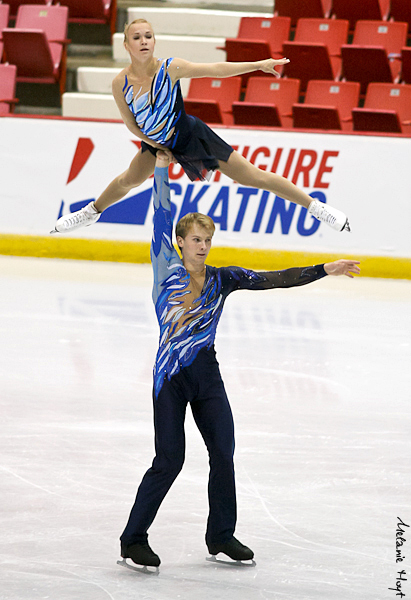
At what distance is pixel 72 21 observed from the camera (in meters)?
13.5

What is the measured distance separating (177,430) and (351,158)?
23.4 ft

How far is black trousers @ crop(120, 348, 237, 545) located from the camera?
11.5ft

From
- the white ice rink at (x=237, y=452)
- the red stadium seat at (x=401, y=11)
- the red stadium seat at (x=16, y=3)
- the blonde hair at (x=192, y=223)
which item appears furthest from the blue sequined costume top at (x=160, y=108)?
the red stadium seat at (x=16, y=3)

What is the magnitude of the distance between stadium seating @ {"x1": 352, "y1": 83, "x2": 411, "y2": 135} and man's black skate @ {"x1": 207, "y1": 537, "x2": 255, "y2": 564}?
7.64 meters

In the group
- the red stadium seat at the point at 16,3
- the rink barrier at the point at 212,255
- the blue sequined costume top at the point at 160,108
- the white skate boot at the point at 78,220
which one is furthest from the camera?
the red stadium seat at the point at 16,3

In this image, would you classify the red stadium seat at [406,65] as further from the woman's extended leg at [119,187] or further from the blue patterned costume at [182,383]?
the blue patterned costume at [182,383]

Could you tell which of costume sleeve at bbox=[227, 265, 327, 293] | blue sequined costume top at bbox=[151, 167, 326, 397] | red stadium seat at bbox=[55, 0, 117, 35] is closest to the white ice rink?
blue sequined costume top at bbox=[151, 167, 326, 397]

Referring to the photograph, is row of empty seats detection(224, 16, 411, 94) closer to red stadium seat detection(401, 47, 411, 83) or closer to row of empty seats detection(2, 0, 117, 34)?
red stadium seat detection(401, 47, 411, 83)

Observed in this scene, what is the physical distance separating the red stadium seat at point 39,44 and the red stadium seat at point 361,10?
3795mm

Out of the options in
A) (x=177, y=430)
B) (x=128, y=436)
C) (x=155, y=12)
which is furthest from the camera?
(x=155, y=12)

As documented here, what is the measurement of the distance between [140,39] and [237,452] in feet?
7.02

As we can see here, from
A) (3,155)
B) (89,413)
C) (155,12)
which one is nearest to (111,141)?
(3,155)

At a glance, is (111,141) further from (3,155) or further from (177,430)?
(177,430)

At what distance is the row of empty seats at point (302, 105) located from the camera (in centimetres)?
1051
